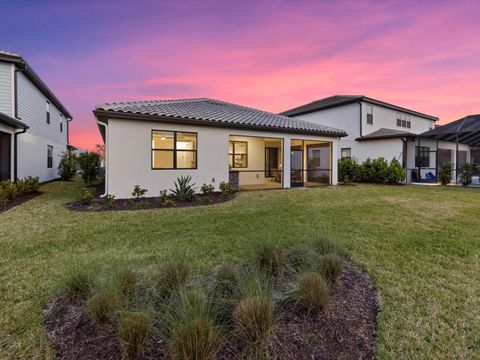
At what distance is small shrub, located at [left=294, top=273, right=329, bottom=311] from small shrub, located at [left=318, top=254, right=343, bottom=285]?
537mm

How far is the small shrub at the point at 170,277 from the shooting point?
8.80ft

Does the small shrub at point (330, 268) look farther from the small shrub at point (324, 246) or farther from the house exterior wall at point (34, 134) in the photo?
the house exterior wall at point (34, 134)

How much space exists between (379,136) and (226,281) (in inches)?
719

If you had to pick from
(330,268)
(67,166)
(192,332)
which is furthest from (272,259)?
(67,166)

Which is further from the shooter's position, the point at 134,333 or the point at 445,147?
the point at 445,147

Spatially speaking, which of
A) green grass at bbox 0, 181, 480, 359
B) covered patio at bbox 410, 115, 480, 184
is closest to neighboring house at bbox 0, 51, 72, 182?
green grass at bbox 0, 181, 480, 359

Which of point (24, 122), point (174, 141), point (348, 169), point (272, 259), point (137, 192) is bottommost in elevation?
point (272, 259)

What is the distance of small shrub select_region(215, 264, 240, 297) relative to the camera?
2592mm

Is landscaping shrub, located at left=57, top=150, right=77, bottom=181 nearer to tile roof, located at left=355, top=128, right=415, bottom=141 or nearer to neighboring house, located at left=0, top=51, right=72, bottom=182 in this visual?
neighboring house, located at left=0, top=51, right=72, bottom=182

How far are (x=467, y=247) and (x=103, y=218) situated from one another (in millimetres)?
Result: 7661

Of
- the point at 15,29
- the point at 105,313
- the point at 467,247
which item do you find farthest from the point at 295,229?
the point at 15,29

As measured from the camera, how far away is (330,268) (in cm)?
308

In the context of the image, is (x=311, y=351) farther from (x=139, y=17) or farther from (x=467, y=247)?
(x=139, y=17)

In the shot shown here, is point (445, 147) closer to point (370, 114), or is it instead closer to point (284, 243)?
point (370, 114)
